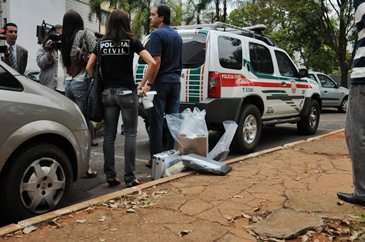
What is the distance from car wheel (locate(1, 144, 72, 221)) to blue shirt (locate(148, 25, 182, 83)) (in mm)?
1942

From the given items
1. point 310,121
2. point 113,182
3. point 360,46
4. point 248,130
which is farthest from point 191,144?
point 310,121

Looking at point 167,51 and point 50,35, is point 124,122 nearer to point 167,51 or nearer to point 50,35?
point 167,51

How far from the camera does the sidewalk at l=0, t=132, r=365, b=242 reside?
3480mm

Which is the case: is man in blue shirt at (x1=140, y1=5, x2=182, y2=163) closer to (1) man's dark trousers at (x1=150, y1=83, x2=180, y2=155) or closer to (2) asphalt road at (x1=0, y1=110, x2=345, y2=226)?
(1) man's dark trousers at (x1=150, y1=83, x2=180, y2=155)

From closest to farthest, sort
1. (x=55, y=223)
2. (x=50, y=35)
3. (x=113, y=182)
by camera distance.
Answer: (x=55, y=223) < (x=113, y=182) < (x=50, y=35)

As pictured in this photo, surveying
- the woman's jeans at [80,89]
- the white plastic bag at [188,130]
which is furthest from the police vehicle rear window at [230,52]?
the woman's jeans at [80,89]

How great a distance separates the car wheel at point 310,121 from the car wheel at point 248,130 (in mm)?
2428

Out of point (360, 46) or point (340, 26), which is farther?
point (340, 26)

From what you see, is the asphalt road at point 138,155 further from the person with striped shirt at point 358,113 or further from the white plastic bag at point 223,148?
the person with striped shirt at point 358,113

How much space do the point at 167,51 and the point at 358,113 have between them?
8.56ft

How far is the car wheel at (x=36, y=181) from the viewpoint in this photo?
3783 mm

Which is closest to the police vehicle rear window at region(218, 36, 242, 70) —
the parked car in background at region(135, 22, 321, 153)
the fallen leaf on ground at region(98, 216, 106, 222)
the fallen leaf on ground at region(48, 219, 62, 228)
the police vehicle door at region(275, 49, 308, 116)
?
the parked car in background at region(135, 22, 321, 153)

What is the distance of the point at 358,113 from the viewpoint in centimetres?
393

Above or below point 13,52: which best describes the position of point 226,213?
below
